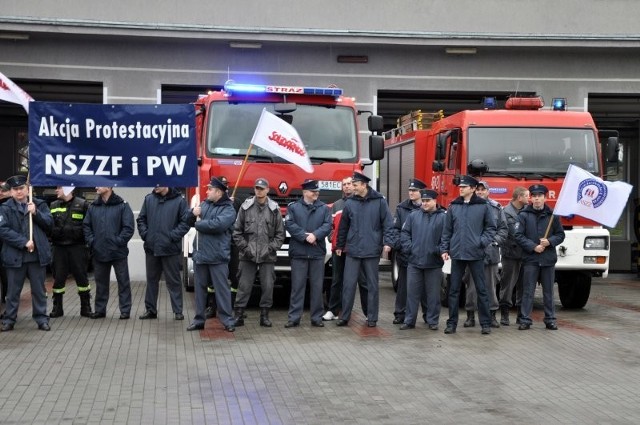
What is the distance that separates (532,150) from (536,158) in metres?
0.14

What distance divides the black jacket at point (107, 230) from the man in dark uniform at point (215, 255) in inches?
51.9

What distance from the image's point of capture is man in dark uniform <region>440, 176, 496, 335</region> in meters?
13.0

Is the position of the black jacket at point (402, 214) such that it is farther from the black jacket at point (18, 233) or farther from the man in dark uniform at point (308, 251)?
the black jacket at point (18, 233)

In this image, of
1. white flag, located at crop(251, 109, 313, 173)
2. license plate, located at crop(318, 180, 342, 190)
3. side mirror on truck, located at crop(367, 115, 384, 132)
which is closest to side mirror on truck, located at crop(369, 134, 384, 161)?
side mirror on truck, located at crop(367, 115, 384, 132)

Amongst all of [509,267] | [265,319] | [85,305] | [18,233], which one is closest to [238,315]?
[265,319]

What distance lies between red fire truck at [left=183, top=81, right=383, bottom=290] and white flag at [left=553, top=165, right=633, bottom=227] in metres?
2.88

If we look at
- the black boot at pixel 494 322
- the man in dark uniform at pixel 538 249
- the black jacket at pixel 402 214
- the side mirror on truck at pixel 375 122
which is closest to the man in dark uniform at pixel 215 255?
the black jacket at pixel 402 214

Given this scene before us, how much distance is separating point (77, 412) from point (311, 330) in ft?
17.1

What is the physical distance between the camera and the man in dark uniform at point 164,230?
13.6m

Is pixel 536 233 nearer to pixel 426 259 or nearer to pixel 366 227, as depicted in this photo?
pixel 426 259

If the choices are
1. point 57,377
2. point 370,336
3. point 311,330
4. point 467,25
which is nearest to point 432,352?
point 370,336

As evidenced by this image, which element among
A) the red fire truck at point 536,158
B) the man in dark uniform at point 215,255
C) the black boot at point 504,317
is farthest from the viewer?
the red fire truck at point 536,158

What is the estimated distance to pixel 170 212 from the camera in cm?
1368

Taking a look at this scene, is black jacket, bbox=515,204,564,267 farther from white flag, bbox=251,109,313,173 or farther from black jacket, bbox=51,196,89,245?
black jacket, bbox=51,196,89,245
